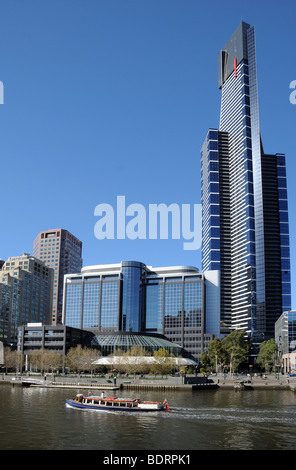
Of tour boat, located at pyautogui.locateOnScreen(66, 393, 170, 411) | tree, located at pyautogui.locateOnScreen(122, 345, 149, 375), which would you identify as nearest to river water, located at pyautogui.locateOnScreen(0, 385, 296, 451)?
tour boat, located at pyautogui.locateOnScreen(66, 393, 170, 411)

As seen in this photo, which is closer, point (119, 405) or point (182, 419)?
point (182, 419)

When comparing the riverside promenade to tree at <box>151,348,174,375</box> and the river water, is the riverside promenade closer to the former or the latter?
tree at <box>151,348,174,375</box>

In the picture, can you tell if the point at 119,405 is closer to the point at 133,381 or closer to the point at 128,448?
the point at 128,448

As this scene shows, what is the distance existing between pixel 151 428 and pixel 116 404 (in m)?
20.0

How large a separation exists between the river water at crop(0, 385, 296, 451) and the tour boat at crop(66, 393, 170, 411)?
173 cm

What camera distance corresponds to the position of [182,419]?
2980 inches

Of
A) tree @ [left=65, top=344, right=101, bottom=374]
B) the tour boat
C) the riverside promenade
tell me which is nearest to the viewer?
the tour boat

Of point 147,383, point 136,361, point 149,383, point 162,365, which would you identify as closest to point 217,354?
point 162,365

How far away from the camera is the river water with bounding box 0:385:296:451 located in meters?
57.0

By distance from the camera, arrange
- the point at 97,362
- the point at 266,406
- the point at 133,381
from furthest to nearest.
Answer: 1. the point at 97,362
2. the point at 133,381
3. the point at 266,406

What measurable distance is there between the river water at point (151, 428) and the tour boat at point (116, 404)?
1730mm

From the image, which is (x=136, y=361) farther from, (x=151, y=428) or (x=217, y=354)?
(x=151, y=428)

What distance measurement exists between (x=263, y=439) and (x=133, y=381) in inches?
3596
